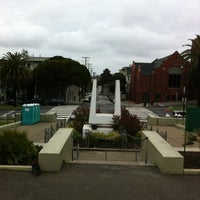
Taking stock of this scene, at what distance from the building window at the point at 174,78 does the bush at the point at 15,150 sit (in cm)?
8703

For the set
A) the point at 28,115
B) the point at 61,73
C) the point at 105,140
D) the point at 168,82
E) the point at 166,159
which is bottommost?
the point at 105,140

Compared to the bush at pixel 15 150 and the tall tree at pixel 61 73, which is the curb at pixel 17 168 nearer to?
the bush at pixel 15 150

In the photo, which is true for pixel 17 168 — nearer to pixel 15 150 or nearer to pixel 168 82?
pixel 15 150

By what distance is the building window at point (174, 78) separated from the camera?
95375 mm

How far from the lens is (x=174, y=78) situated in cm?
9581

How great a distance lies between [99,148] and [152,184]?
30.5ft

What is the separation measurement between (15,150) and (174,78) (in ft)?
289

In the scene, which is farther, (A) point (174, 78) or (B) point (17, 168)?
(A) point (174, 78)

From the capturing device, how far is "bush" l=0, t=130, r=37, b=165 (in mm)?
9837

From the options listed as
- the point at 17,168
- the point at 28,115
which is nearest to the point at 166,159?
the point at 17,168

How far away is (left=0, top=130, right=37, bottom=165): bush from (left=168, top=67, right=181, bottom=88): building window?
286ft

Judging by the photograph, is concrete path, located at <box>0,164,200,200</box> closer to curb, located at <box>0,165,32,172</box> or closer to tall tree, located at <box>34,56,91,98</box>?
curb, located at <box>0,165,32,172</box>

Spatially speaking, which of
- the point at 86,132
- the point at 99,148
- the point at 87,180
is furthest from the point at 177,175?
the point at 86,132

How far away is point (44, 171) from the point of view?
9.19 meters
